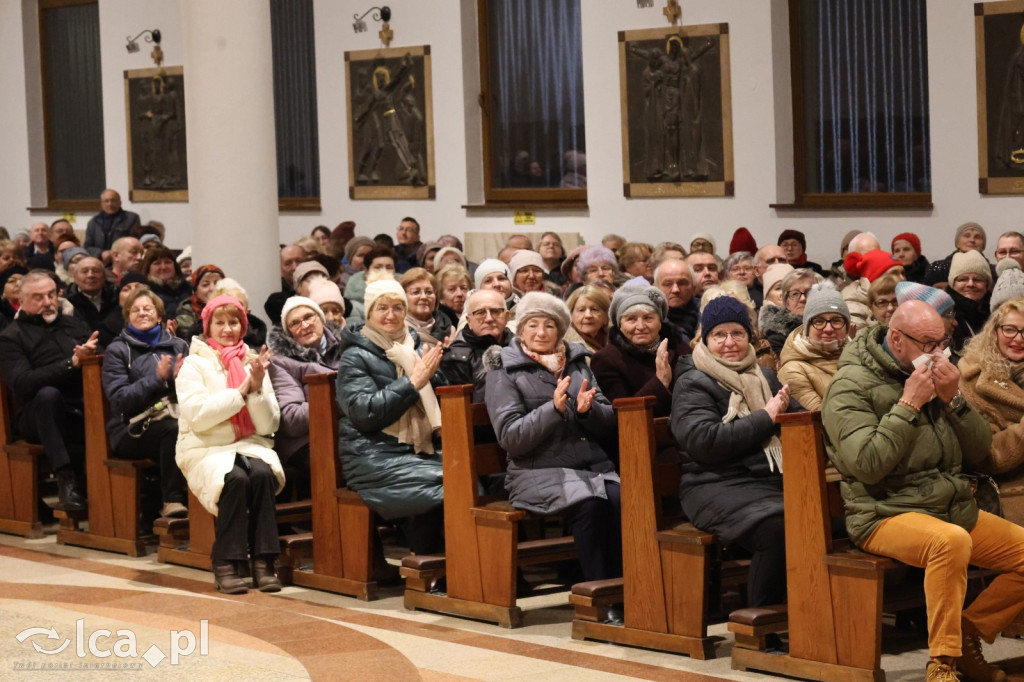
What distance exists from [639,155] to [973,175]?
2962 millimetres

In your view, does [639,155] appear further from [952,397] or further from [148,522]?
[952,397]

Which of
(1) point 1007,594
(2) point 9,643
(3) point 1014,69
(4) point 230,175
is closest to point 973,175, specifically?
(3) point 1014,69

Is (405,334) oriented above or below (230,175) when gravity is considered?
below

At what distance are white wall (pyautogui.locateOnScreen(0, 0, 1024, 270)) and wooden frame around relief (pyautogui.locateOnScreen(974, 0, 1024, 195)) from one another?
0.09 m

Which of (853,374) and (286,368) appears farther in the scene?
(286,368)

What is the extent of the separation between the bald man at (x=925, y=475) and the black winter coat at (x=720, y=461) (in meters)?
0.34

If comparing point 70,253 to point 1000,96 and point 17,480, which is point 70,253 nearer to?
point 17,480

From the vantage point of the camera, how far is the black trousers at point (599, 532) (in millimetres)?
6055

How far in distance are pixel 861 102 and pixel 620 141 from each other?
211 centimetres

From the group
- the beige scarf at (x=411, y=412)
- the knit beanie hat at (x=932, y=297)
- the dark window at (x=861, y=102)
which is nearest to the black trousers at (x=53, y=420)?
the beige scarf at (x=411, y=412)

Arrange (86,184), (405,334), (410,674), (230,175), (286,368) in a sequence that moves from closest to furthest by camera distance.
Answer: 1. (410,674)
2. (405,334)
3. (286,368)
4. (230,175)
5. (86,184)

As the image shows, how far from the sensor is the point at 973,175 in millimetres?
12070

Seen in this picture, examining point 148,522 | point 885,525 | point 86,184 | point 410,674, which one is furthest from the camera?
point 86,184

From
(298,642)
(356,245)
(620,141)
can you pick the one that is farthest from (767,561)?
(620,141)
